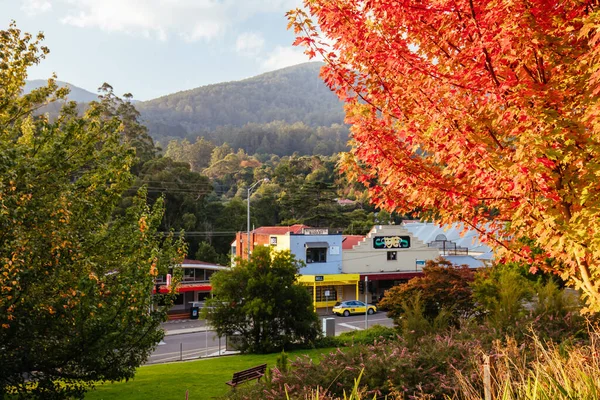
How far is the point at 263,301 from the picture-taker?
76.6 ft

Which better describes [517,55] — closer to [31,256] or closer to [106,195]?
[31,256]

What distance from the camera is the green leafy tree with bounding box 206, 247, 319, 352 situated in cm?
2352

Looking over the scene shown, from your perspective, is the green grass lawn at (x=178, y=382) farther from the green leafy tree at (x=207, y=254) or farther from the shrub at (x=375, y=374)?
the green leafy tree at (x=207, y=254)

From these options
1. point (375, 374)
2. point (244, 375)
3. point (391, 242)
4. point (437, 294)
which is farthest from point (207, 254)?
point (375, 374)

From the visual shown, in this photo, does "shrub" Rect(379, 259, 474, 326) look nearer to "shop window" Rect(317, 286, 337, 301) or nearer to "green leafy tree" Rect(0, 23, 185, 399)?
"green leafy tree" Rect(0, 23, 185, 399)

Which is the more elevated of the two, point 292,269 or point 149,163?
point 149,163

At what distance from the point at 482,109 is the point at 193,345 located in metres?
25.9

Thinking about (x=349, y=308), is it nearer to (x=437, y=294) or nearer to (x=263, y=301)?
(x=437, y=294)

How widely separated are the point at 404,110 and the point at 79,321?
248 inches

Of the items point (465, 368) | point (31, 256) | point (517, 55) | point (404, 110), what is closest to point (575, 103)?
point (517, 55)

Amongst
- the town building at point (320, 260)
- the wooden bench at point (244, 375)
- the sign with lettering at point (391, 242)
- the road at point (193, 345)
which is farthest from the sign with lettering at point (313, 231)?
the wooden bench at point (244, 375)

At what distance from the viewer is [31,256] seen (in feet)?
25.0

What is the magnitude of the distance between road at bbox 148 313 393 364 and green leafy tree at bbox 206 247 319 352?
56.7 inches

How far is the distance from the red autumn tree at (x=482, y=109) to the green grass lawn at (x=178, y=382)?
27.9 ft
